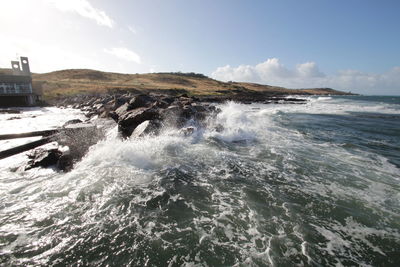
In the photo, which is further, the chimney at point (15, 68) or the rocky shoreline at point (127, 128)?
the chimney at point (15, 68)

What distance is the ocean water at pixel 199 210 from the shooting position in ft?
14.8

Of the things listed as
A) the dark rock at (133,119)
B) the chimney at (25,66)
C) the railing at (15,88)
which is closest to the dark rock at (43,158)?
the dark rock at (133,119)

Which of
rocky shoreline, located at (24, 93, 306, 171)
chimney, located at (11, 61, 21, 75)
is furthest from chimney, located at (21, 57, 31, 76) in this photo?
rocky shoreline, located at (24, 93, 306, 171)

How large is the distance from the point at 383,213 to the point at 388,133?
17834 mm

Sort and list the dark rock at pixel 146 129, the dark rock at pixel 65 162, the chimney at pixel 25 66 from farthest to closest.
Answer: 1. the chimney at pixel 25 66
2. the dark rock at pixel 146 129
3. the dark rock at pixel 65 162

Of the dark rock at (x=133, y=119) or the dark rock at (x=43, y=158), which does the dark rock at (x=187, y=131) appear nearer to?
the dark rock at (x=133, y=119)

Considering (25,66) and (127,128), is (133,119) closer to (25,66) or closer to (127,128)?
(127,128)

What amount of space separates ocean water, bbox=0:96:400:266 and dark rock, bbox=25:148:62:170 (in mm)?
596

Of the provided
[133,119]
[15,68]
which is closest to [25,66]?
[15,68]

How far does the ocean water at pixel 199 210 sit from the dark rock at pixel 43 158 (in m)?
0.60

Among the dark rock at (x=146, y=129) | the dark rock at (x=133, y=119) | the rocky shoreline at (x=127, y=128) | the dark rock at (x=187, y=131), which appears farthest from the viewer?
the dark rock at (x=187, y=131)

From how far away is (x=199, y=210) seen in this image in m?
6.08

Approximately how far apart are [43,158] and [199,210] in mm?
8202

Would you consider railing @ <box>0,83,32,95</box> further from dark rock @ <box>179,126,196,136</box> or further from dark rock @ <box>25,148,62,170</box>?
dark rock @ <box>179,126,196,136</box>
